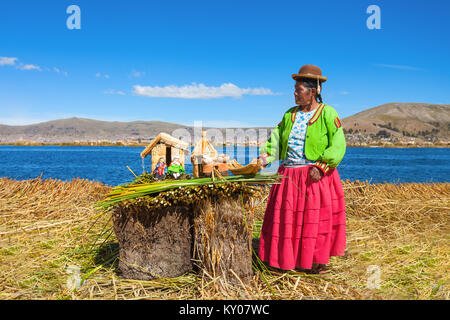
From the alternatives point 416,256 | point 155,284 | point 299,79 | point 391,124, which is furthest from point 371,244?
point 391,124

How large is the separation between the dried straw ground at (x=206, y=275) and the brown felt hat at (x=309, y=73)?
226 centimetres

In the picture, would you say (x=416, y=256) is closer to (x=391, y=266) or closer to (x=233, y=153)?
(x=391, y=266)

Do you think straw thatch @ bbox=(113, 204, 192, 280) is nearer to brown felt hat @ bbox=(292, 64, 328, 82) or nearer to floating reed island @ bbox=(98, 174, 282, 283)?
floating reed island @ bbox=(98, 174, 282, 283)

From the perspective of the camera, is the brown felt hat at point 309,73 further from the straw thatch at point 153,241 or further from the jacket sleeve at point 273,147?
the straw thatch at point 153,241

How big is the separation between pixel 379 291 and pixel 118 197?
3.04m

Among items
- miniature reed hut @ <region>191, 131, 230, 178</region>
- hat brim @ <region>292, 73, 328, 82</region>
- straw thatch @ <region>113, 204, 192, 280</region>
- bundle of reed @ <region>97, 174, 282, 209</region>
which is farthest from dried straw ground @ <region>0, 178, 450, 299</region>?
→ hat brim @ <region>292, 73, 328, 82</region>

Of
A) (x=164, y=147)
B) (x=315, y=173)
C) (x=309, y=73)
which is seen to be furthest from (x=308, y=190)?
(x=164, y=147)

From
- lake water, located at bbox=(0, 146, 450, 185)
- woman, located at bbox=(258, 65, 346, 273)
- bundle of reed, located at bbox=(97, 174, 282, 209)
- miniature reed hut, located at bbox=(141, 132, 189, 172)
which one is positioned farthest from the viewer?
lake water, located at bbox=(0, 146, 450, 185)

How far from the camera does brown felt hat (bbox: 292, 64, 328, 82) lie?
3.65m

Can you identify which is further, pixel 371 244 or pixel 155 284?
pixel 371 244

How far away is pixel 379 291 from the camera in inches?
144

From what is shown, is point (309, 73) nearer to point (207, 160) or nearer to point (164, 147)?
point (207, 160)

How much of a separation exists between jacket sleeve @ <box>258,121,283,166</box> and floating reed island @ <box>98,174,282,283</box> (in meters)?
0.38

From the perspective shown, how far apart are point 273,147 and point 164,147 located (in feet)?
9.16
